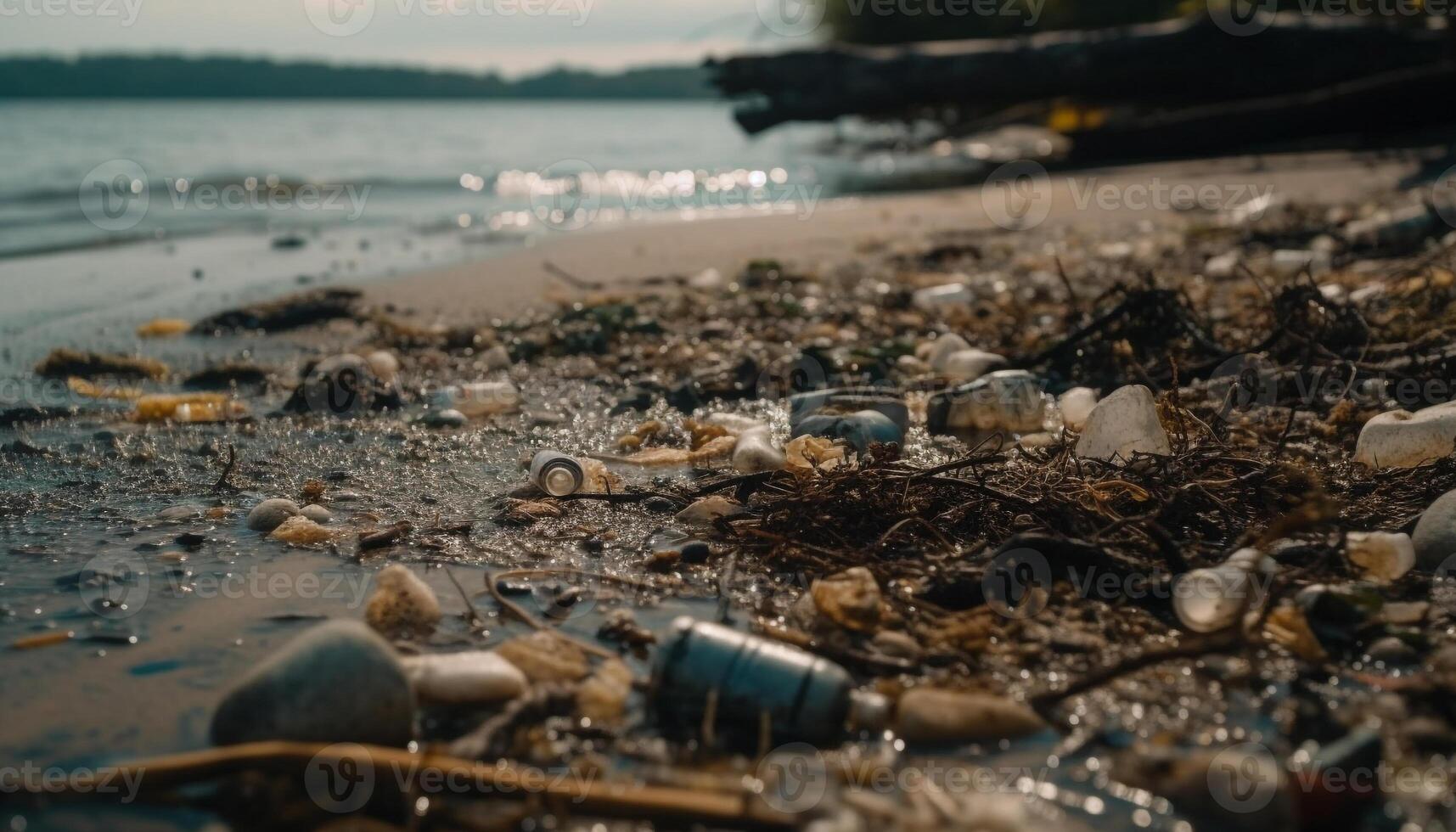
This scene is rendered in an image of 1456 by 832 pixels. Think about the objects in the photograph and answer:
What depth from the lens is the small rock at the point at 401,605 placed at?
86.6 inches

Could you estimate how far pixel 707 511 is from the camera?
2.77 m

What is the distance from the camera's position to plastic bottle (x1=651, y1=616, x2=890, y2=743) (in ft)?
5.86

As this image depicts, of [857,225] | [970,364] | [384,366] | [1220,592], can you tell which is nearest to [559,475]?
[1220,592]

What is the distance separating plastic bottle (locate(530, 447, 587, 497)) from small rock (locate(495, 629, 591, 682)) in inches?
33.9

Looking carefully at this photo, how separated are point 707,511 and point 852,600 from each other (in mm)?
667

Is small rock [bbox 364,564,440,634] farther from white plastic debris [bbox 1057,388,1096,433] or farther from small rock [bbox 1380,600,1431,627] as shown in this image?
white plastic debris [bbox 1057,388,1096,433]

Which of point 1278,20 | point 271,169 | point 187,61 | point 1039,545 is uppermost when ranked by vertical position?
point 187,61

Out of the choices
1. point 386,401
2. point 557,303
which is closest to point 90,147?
point 557,303

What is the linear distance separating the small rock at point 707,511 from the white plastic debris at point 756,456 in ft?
0.73

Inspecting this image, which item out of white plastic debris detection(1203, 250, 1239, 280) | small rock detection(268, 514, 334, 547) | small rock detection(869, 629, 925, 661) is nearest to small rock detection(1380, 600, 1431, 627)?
small rock detection(869, 629, 925, 661)

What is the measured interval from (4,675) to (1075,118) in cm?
1283

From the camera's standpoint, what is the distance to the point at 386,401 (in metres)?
3.97

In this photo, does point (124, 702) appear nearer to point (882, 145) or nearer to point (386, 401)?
point (386, 401)

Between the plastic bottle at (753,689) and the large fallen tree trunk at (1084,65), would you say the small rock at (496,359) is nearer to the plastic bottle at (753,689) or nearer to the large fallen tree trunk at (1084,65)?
the plastic bottle at (753,689)
